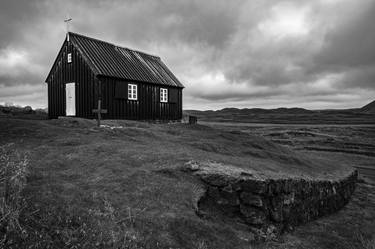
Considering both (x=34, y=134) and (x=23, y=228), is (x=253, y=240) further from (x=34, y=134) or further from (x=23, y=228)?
(x=34, y=134)

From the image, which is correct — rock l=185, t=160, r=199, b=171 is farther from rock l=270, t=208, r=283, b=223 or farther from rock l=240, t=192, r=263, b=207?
rock l=270, t=208, r=283, b=223

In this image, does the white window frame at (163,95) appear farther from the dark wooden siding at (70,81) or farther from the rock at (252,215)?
the rock at (252,215)

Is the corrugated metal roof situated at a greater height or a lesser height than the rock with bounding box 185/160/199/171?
greater

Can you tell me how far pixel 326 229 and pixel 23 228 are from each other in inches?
486

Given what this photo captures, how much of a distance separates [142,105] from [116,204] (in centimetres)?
2148

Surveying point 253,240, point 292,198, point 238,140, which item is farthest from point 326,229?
point 238,140

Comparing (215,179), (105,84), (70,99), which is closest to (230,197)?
(215,179)

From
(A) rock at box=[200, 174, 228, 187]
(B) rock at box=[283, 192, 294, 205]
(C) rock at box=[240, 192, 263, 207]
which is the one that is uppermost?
(A) rock at box=[200, 174, 228, 187]

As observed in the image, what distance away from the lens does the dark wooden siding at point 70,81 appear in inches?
1006

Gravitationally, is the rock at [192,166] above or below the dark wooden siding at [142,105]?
below

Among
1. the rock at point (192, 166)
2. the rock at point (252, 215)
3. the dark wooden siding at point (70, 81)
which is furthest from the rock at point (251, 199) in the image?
the dark wooden siding at point (70, 81)

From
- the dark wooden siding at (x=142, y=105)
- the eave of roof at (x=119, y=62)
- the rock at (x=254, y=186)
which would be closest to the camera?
the rock at (x=254, y=186)

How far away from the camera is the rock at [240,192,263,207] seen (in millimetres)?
10336

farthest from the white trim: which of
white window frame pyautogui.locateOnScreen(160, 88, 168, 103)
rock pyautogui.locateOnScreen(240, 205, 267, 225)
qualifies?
rock pyautogui.locateOnScreen(240, 205, 267, 225)
